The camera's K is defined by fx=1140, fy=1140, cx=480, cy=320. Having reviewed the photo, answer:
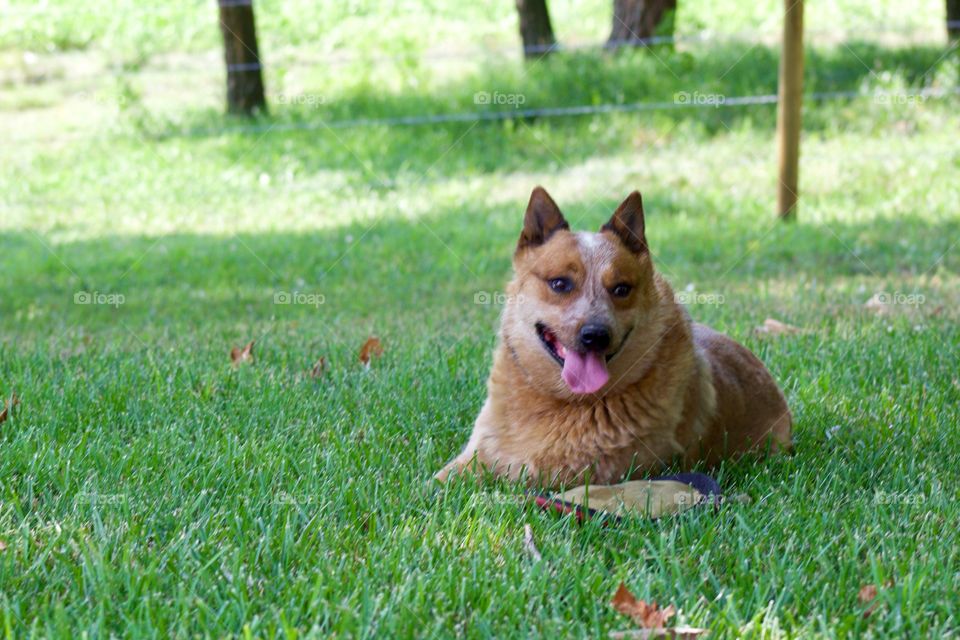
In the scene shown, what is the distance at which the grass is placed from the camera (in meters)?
2.98

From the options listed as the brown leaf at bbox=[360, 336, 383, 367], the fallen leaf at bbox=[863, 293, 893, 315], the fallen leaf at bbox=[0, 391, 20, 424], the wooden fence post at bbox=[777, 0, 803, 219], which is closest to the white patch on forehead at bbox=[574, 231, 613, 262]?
the brown leaf at bbox=[360, 336, 383, 367]

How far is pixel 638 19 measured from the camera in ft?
44.1

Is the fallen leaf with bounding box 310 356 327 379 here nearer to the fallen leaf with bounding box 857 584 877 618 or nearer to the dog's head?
the dog's head

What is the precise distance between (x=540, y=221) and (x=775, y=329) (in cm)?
254

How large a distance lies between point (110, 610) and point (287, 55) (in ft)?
45.1

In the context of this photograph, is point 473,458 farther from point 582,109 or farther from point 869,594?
point 582,109

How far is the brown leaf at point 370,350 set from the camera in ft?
18.7

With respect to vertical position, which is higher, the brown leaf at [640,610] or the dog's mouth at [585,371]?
the dog's mouth at [585,371]

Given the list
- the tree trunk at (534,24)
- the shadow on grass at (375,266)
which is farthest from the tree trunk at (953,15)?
the shadow on grass at (375,266)

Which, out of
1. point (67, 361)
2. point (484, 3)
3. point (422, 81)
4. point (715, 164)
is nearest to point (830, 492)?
point (67, 361)

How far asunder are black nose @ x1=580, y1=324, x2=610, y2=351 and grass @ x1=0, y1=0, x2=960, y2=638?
1.77 ft

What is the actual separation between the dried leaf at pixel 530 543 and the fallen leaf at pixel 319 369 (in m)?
2.14

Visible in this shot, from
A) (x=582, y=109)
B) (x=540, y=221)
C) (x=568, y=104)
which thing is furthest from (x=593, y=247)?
(x=568, y=104)

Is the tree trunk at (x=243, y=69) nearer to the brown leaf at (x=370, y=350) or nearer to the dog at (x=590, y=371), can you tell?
the brown leaf at (x=370, y=350)
